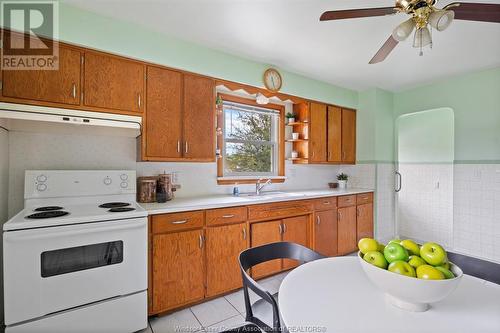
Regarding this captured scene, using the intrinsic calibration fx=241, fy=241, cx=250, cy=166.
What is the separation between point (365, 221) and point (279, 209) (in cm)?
175

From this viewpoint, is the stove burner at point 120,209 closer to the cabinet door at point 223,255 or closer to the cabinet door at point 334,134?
the cabinet door at point 223,255

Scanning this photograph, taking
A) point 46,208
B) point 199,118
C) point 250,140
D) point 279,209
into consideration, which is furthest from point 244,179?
point 46,208

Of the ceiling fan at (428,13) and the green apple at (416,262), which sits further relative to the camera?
the ceiling fan at (428,13)

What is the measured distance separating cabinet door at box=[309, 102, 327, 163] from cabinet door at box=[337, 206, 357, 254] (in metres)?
0.82

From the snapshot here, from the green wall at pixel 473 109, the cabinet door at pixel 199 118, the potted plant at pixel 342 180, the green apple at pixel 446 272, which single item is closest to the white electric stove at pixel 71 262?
the cabinet door at pixel 199 118

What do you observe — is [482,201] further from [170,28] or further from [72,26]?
[72,26]

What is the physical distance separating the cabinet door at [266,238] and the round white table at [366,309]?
1441 mm

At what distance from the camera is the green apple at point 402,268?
79cm

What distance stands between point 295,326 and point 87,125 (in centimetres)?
204

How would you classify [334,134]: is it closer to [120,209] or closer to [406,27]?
[406,27]

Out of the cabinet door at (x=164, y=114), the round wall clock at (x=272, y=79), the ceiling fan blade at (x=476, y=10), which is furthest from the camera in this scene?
the round wall clock at (x=272, y=79)

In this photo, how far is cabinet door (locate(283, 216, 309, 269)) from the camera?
2.76 meters

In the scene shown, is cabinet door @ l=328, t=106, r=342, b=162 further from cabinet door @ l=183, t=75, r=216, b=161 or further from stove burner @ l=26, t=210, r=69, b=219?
stove burner @ l=26, t=210, r=69, b=219

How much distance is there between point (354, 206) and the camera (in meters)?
3.51
